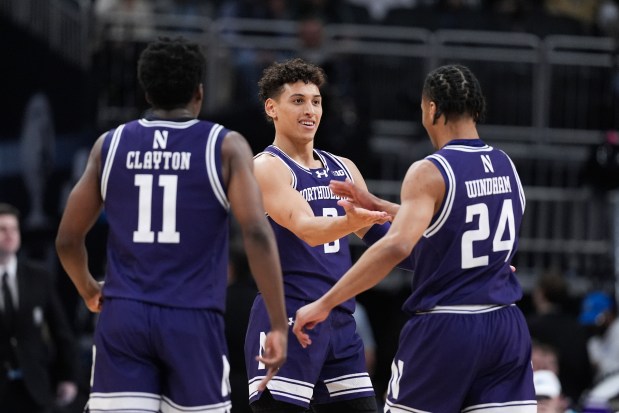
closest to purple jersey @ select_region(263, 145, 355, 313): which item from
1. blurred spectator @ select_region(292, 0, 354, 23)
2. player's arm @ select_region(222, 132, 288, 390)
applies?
player's arm @ select_region(222, 132, 288, 390)

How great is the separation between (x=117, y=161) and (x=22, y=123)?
287 inches

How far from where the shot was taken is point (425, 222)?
6.38 metres

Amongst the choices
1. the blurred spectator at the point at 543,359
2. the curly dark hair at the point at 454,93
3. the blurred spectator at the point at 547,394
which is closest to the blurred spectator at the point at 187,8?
the blurred spectator at the point at 543,359

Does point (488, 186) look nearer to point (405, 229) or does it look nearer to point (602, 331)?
point (405, 229)

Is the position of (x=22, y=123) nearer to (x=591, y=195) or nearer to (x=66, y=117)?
(x=66, y=117)

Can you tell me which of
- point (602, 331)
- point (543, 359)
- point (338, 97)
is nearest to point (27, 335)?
point (543, 359)

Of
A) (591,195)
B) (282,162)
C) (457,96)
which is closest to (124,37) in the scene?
(591,195)

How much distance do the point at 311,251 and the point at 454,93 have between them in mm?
1412

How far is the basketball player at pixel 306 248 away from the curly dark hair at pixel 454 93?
28.3 inches

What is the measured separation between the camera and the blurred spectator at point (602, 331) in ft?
42.9

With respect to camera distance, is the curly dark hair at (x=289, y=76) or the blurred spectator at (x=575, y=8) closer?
the curly dark hair at (x=289, y=76)

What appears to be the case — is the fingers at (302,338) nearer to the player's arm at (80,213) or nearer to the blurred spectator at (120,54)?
the player's arm at (80,213)

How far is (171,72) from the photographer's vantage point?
6.08m

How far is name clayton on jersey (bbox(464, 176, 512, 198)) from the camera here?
653 cm
